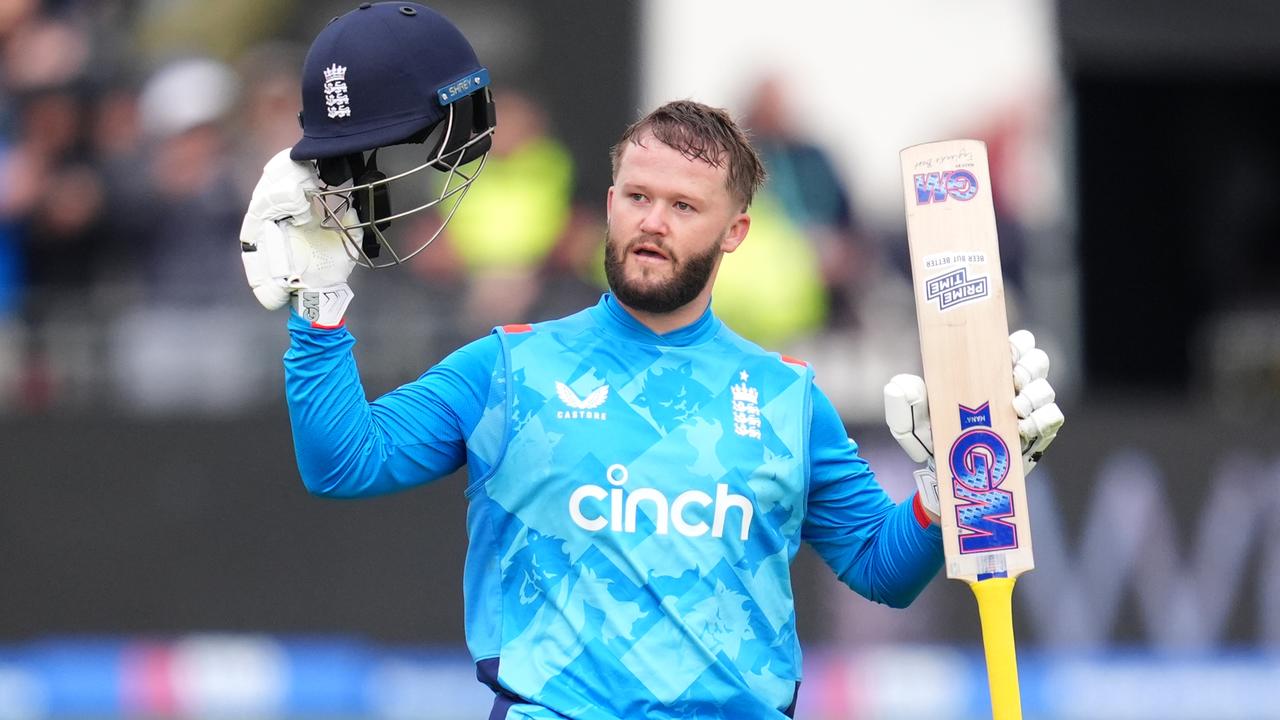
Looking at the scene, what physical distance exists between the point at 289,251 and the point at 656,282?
685mm

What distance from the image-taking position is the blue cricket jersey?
349 centimetres

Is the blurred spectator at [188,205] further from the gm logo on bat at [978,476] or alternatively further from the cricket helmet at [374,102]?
the gm logo on bat at [978,476]

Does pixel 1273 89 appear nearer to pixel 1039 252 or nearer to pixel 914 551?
pixel 1039 252

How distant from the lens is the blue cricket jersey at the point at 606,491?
3.49 metres

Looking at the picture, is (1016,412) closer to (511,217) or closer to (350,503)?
(350,503)

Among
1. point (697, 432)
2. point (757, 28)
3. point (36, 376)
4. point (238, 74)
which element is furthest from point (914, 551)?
point (757, 28)

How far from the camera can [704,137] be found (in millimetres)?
3705

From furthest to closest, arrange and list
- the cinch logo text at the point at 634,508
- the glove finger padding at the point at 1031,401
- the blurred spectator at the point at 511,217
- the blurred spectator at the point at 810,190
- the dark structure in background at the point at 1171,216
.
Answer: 1. the dark structure in background at the point at 1171,216
2. the blurred spectator at the point at 810,190
3. the blurred spectator at the point at 511,217
4. the glove finger padding at the point at 1031,401
5. the cinch logo text at the point at 634,508

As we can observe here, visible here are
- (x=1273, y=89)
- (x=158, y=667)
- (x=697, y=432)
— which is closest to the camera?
(x=697, y=432)

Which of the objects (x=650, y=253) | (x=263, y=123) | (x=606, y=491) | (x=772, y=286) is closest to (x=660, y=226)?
(x=650, y=253)

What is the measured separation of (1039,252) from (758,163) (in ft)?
24.4

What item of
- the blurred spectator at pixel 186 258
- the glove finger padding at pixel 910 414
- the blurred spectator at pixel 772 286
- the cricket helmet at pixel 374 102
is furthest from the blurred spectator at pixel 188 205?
the glove finger padding at pixel 910 414

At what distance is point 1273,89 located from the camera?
42.9 ft

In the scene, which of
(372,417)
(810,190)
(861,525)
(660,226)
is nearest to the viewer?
(372,417)
